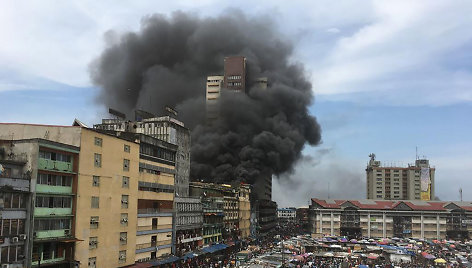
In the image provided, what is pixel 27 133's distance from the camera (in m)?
44.6

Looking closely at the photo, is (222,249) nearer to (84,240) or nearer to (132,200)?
(132,200)

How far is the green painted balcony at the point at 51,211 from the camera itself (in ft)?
129

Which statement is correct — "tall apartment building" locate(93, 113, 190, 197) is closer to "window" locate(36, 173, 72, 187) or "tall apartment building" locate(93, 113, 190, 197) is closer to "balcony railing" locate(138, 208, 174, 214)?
"balcony railing" locate(138, 208, 174, 214)

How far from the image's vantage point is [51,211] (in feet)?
134

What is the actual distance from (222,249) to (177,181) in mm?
18759

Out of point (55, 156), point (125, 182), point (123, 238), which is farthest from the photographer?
point (125, 182)

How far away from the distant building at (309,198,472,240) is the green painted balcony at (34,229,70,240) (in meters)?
115

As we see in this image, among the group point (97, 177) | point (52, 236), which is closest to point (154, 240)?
point (97, 177)

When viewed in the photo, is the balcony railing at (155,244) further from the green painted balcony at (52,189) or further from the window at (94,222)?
the green painted balcony at (52,189)

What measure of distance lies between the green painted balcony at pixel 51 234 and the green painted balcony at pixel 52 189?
3436 millimetres

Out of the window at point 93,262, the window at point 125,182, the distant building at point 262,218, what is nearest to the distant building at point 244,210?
the distant building at point 262,218

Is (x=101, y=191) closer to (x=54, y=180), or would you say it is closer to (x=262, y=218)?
(x=54, y=180)

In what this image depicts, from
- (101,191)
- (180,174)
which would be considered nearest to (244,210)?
(180,174)

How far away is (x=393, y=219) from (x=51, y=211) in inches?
4930
